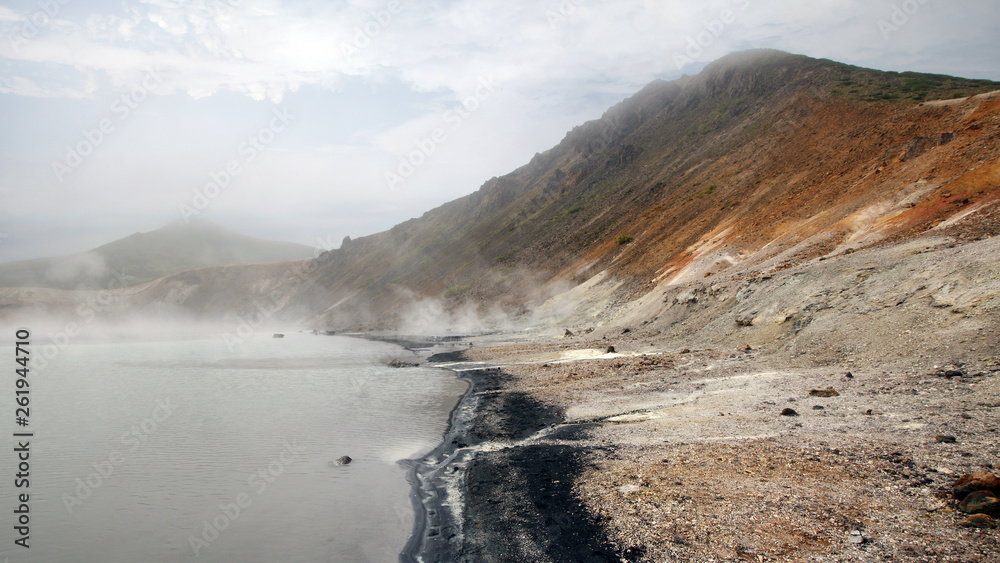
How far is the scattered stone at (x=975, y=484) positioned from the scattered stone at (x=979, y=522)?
45 centimetres

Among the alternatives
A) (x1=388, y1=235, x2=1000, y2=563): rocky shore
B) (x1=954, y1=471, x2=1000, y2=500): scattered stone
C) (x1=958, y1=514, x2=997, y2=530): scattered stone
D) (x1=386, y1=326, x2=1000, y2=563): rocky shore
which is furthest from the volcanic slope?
(x1=958, y1=514, x2=997, y2=530): scattered stone

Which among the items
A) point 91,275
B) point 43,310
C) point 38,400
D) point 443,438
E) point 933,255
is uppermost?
point 91,275

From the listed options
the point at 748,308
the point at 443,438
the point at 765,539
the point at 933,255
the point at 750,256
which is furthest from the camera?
the point at 750,256

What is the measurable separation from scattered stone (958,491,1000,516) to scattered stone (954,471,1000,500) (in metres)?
0.11

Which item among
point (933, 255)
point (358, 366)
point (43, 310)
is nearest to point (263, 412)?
point (358, 366)

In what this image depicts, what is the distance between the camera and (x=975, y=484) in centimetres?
688

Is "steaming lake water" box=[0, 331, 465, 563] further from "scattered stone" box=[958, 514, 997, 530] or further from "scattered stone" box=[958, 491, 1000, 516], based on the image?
"scattered stone" box=[958, 491, 1000, 516]

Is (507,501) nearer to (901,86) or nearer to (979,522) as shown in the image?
(979,522)

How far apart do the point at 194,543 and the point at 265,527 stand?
3.70 ft

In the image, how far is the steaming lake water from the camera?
9375 mm

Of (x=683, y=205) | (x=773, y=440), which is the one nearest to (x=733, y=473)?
(x=773, y=440)

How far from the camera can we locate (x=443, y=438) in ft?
51.8

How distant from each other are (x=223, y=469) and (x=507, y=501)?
790 centimetres

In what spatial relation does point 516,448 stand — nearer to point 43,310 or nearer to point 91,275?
point 43,310
